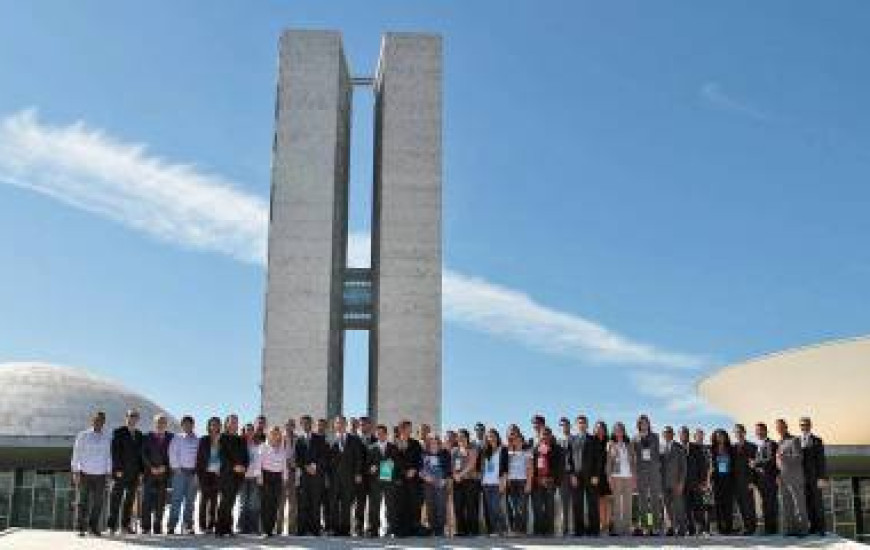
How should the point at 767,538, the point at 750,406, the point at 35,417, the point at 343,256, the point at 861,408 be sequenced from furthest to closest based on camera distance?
the point at 343,256, the point at 35,417, the point at 750,406, the point at 861,408, the point at 767,538

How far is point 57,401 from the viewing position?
131 feet

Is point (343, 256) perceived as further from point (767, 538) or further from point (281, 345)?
point (767, 538)

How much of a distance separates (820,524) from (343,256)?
120 feet

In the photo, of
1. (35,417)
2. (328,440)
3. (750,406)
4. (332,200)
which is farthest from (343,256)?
(328,440)

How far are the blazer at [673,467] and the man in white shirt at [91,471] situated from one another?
636cm

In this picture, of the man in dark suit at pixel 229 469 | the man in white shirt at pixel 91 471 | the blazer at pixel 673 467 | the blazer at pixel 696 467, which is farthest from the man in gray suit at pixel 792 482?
the man in white shirt at pixel 91 471

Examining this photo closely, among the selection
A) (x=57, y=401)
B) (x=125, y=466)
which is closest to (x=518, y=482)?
(x=125, y=466)

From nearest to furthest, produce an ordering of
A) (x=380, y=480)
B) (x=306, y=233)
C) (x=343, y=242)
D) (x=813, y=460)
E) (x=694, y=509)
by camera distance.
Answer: (x=380, y=480) → (x=813, y=460) → (x=694, y=509) → (x=306, y=233) → (x=343, y=242)

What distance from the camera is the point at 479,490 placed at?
1288 cm

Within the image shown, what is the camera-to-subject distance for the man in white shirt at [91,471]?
12031mm

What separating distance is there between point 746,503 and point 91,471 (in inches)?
294

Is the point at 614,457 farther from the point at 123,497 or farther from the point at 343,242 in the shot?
the point at 343,242

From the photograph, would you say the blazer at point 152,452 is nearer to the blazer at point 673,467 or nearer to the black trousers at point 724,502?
the blazer at point 673,467

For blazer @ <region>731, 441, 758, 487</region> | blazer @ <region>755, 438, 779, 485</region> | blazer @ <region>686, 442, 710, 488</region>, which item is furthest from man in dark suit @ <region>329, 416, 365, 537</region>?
blazer @ <region>755, 438, 779, 485</region>
